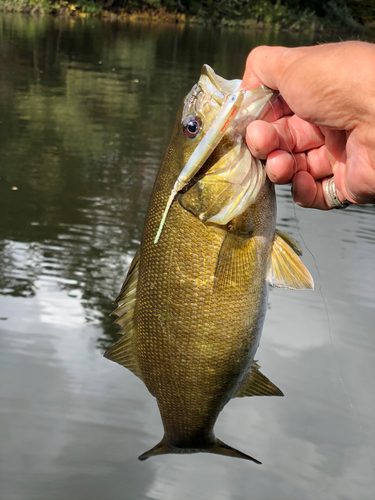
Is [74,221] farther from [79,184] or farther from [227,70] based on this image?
[227,70]

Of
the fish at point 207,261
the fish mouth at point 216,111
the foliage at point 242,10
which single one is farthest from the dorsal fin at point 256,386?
the foliage at point 242,10

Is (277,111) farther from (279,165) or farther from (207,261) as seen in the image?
(207,261)

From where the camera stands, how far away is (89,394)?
428 cm

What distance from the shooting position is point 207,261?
A: 2135mm

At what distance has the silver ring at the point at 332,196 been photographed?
248 centimetres

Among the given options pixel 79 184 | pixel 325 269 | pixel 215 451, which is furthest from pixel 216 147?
pixel 79 184

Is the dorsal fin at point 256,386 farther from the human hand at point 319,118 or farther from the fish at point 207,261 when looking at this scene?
the human hand at point 319,118

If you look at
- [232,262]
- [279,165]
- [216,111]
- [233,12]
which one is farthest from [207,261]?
[233,12]

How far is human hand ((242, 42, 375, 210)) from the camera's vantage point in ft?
5.75

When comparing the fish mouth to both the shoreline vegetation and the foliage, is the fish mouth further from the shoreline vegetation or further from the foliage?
the foliage

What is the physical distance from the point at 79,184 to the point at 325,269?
12.9 ft

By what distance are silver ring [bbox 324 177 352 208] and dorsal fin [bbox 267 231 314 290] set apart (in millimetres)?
410

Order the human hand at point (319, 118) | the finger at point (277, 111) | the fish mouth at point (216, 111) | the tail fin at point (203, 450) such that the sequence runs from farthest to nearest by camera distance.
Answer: the tail fin at point (203, 450), the finger at point (277, 111), the fish mouth at point (216, 111), the human hand at point (319, 118)

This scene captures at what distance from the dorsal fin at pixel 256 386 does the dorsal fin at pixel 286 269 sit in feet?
1.68
